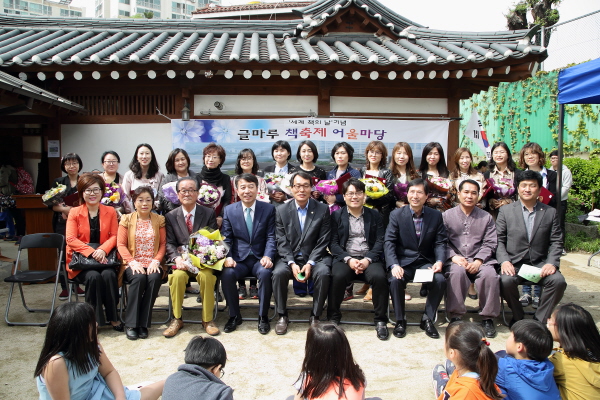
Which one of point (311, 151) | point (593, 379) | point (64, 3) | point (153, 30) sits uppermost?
point (64, 3)

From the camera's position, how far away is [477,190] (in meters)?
4.81

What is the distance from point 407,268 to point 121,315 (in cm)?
304

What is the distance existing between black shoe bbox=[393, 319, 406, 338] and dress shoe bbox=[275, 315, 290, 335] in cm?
109

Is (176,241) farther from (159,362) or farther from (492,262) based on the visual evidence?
(492,262)

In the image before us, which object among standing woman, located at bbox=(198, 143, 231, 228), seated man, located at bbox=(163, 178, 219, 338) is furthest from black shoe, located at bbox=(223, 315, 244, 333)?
standing woman, located at bbox=(198, 143, 231, 228)

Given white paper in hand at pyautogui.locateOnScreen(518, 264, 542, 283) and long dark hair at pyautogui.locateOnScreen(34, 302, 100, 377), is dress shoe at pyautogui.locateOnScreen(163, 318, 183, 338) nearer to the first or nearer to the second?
long dark hair at pyautogui.locateOnScreen(34, 302, 100, 377)

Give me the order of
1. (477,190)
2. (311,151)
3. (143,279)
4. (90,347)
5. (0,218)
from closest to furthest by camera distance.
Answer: (90,347)
(143,279)
(477,190)
(311,151)
(0,218)

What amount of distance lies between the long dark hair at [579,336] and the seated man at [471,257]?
5.83 feet

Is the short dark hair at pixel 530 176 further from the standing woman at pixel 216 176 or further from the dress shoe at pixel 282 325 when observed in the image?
the standing woman at pixel 216 176

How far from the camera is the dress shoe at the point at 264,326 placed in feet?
14.6

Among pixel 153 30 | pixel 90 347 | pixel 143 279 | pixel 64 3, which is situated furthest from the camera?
pixel 64 3

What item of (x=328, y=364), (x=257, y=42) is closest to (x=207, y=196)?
(x=328, y=364)

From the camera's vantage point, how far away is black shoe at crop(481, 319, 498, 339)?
14.6ft

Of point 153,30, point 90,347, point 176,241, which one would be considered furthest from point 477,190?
point 153,30
